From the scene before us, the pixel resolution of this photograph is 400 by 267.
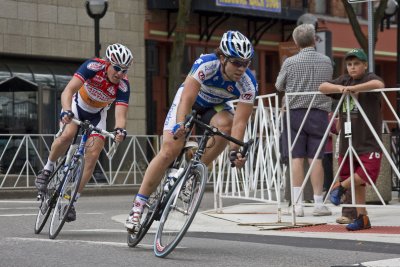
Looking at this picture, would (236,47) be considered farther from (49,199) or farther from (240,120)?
(49,199)

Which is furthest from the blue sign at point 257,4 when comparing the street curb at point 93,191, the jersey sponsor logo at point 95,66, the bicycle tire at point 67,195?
the bicycle tire at point 67,195

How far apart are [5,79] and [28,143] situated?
430 cm

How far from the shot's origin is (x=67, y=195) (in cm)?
1051

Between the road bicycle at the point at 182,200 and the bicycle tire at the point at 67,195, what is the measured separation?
144 centimetres

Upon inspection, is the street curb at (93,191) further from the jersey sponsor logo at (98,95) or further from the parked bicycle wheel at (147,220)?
the parked bicycle wheel at (147,220)

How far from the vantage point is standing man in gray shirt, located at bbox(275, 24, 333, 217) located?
12.2 metres

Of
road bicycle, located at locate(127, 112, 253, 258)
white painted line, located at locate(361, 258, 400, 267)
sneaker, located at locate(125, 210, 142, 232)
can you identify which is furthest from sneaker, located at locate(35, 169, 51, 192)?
white painted line, located at locate(361, 258, 400, 267)

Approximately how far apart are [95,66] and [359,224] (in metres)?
2.90

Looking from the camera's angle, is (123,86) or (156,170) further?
(123,86)

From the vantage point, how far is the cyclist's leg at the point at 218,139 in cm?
923

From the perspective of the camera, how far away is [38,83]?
27641mm

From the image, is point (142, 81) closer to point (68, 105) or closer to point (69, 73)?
point (69, 73)

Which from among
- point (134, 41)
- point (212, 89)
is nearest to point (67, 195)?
point (212, 89)

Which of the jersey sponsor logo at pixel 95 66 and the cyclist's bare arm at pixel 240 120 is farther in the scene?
the jersey sponsor logo at pixel 95 66
